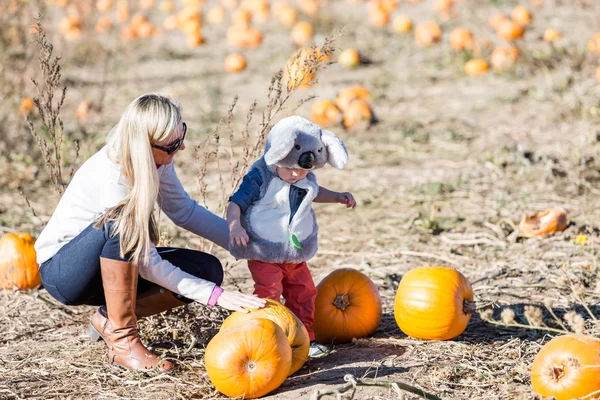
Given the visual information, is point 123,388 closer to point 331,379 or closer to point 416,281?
point 331,379

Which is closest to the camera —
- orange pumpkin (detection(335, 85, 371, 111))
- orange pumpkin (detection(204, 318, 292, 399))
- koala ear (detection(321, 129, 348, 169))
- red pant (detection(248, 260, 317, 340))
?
orange pumpkin (detection(204, 318, 292, 399))

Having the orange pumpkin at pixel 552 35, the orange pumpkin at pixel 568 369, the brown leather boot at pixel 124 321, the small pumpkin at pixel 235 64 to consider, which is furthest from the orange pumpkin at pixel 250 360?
the small pumpkin at pixel 235 64

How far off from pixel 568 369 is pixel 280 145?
1407 mm

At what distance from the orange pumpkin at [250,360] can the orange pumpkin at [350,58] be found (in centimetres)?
741

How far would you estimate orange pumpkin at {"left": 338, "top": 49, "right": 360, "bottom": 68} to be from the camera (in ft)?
33.3

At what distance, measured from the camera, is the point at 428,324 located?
11.9ft

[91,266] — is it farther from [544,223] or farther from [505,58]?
[505,58]

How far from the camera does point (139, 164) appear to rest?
329 cm

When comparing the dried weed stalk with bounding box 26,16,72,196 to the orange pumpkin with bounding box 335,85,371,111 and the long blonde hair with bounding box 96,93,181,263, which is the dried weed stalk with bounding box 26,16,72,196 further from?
the orange pumpkin with bounding box 335,85,371,111

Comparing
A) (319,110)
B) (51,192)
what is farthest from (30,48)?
(319,110)

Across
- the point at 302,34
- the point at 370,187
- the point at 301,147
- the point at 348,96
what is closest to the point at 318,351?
the point at 301,147

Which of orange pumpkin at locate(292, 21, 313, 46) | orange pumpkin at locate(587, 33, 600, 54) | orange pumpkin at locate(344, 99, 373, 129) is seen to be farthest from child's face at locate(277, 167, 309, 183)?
orange pumpkin at locate(292, 21, 313, 46)

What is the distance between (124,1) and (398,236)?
9459 mm

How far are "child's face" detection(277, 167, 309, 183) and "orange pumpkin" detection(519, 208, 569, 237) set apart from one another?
220cm
